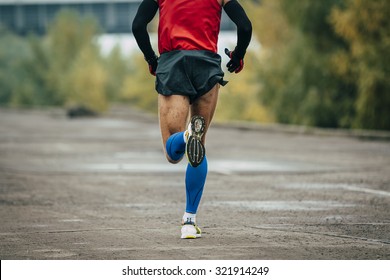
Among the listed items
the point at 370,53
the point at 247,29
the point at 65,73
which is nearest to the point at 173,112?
the point at 247,29

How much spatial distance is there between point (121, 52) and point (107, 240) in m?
92.3

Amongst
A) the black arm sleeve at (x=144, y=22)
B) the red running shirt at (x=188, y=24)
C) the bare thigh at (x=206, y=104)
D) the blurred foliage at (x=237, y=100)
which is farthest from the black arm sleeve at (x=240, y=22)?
the blurred foliage at (x=237, y=100)

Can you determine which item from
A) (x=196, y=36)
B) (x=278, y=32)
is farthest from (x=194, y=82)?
(x=278, y=32)

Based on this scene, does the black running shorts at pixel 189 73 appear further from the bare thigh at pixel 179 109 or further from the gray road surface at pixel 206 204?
the gray road surface at pixel 206 204

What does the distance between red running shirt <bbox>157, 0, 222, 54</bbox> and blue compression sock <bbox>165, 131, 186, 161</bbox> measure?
65cm

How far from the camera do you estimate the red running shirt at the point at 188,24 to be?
759 cm

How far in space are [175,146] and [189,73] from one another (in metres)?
0.54

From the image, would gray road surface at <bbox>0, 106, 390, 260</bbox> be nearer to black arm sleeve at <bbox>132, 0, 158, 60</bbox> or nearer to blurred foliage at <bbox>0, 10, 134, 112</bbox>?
black arm sleeve at <bbox>132, 0, 158, 60</bbox>

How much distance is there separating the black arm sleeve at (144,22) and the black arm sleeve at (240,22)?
547 millimetres

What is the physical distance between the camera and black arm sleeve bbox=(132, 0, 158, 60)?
7770 millimetres

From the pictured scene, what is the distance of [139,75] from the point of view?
2233 inches

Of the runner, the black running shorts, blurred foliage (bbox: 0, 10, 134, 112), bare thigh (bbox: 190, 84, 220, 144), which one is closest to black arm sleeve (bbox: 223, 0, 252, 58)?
the runner

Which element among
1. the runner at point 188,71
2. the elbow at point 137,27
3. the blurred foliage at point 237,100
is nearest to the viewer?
the runner at point 188,71

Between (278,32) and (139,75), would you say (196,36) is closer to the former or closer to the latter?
(278,32)
